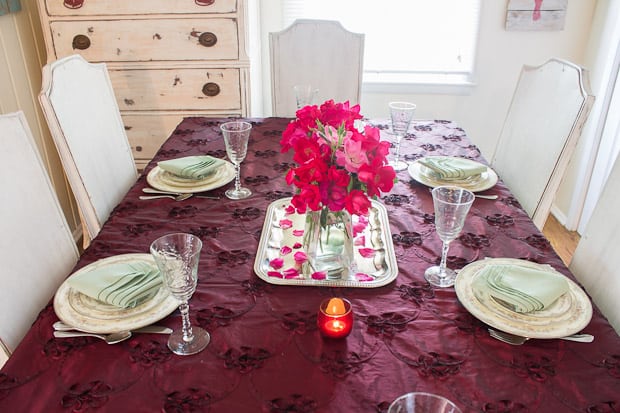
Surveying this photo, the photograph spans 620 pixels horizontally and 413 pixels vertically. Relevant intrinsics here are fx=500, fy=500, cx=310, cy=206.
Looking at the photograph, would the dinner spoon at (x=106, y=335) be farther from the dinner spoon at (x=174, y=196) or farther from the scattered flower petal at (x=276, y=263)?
the dinner spoon at (x=174, y=196)

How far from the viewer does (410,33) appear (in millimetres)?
2830

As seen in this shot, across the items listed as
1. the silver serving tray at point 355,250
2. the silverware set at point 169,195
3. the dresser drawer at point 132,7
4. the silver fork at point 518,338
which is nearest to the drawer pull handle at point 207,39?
the dresser drawer at point 132,7

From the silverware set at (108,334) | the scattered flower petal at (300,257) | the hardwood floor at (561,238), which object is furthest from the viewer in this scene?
A: the hardwood floor at (561,238)

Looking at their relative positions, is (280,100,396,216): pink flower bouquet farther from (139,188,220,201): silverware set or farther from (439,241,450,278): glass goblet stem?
(139,188,220,201): silverware set

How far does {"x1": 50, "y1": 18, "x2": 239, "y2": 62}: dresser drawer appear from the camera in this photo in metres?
2.32

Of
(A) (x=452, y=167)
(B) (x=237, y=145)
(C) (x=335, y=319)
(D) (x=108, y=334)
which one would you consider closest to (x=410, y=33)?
(A) (x=452, y=167)

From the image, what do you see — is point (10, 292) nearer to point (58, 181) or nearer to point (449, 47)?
point (58, 181)

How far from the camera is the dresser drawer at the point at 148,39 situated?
7.63 feet

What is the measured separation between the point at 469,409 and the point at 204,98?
2070 millimetres

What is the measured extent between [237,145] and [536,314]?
819mm

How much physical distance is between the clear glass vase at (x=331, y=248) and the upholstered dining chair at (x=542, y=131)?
73 cm

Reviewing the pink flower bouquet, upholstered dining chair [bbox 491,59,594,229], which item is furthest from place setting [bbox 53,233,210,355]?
upholstered dining chair [bbox 491,59,594,229]

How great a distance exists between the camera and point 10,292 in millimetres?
951

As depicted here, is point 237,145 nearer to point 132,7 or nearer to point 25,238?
point 25,238
